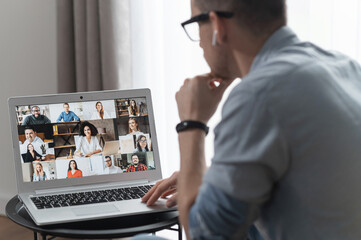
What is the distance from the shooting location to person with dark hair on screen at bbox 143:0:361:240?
0.77 metres

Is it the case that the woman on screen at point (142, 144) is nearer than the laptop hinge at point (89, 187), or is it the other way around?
A: the laptop hinge at point (89, 187)

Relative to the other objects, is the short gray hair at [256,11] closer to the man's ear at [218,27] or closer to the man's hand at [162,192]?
the man's ear at [218,27]

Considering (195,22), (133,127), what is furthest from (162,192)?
(195,22)

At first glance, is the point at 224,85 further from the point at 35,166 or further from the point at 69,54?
the point at 69,54

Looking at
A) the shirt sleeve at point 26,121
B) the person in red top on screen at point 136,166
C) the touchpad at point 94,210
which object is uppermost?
the shirt sleeve at point 26,121

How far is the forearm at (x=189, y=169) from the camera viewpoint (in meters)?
0.91

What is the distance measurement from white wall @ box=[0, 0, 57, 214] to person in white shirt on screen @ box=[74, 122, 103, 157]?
3.90ft

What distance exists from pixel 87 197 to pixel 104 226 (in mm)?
151

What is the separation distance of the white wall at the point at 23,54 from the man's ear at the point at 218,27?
1.81 metres

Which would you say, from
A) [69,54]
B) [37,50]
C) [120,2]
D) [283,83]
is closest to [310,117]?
[283,83]

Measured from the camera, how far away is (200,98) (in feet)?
3.46

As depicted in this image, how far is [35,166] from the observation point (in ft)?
4.68

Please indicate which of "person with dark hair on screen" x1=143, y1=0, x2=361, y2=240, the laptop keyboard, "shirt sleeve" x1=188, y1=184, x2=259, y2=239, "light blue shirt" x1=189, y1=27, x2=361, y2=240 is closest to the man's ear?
"person with dark hair on screen" x1=143, y1=0, x2=361, y2=240

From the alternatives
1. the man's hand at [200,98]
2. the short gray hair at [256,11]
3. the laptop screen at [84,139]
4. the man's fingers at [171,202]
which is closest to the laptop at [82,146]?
the laptop screen at [84,139]
